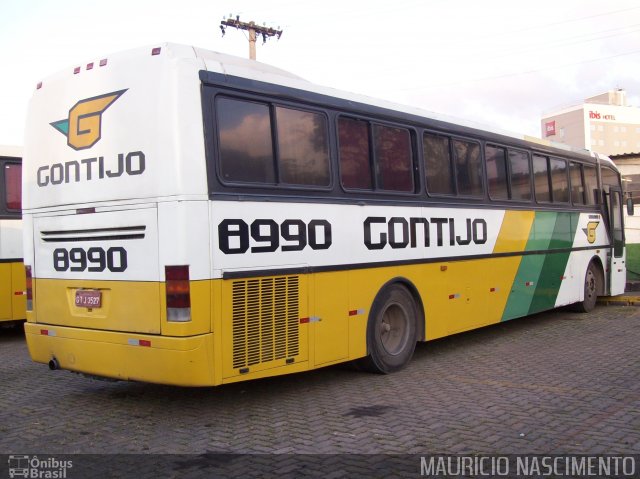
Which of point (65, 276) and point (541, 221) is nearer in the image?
point (65, 276)

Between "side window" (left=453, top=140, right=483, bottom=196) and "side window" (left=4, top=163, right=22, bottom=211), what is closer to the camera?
"side window" (left=453, top=140, right=483, bottom=196)

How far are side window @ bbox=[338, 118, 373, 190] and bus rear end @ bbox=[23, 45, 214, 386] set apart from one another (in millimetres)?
2041

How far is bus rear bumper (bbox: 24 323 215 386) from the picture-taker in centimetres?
545

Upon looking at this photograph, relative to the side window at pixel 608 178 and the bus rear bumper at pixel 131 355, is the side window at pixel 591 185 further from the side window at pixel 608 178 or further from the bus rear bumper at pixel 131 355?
the bus rear bumper at pixel 131 355

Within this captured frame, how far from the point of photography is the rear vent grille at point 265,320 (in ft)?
19.0

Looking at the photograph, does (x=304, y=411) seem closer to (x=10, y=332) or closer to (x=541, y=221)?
(x=541, y=221)

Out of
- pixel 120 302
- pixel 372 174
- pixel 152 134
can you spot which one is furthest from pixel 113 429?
pixel 372 174

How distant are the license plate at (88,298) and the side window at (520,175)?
273 inches

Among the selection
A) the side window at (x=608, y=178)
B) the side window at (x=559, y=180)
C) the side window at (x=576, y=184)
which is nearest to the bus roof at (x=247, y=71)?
the side window at (x=559, y=180)

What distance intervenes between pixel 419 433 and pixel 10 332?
9.81 m

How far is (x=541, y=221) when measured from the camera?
1117cm

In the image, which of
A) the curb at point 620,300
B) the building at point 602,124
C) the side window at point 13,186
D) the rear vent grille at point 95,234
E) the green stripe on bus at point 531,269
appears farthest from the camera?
the building at point 602,124

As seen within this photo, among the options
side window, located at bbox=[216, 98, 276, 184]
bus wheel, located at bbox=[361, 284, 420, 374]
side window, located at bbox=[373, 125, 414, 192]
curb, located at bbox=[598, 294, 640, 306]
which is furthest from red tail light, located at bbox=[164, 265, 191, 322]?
curb, located at bbox=[598, 294, 640, 306]

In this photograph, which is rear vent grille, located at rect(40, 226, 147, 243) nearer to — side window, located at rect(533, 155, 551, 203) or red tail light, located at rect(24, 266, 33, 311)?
red tail light, located at rect(24, 266, 33, 311)
